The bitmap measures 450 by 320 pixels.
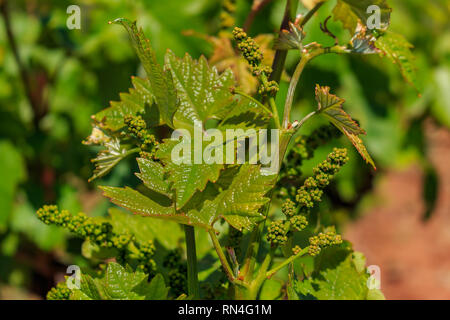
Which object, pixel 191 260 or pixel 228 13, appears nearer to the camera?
pixel 191 260

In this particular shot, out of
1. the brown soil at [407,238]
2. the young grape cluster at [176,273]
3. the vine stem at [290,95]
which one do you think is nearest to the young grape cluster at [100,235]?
the young grape cluster at [176,273]

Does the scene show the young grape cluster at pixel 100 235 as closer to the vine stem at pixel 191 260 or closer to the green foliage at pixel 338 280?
the vine stem at pixel 191 260

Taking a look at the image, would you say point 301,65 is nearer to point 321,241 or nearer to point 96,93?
point 321,241

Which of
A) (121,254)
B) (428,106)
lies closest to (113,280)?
(121,254)

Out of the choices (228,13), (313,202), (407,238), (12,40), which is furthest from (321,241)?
(407,238)

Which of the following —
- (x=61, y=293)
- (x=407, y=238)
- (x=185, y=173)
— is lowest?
(x=61, y=293)
